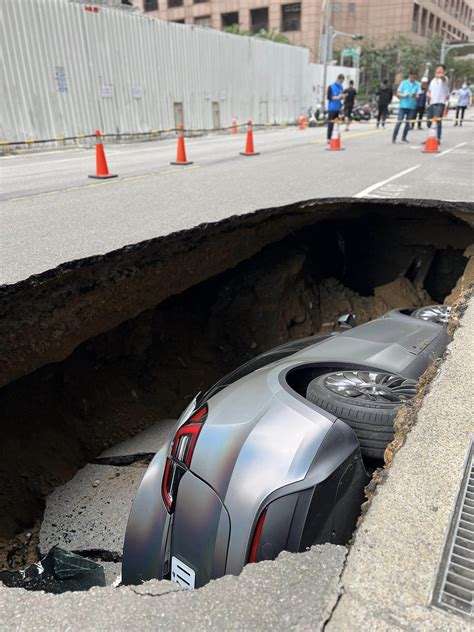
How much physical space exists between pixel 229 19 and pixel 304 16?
10457mm

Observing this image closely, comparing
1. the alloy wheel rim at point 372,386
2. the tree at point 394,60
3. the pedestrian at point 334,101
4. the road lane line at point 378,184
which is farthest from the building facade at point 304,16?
the alloy wheel rim at point 372,386

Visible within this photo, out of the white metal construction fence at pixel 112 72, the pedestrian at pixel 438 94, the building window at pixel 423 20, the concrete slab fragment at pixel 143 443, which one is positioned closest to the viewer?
the concrete slab fragment at pixel 143 443

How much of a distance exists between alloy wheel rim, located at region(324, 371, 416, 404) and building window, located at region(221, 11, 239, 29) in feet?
226

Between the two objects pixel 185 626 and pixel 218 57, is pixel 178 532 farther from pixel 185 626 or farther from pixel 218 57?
pixel 218 57

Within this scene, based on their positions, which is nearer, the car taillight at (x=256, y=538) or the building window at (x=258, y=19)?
the car taillight at (x=256, y=538)

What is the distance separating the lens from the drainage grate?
122 cm

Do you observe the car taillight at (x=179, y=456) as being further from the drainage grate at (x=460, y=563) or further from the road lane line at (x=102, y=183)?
the road lane line at (x=102, y=183)

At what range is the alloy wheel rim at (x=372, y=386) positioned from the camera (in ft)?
7.59

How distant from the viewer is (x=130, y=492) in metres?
3.68

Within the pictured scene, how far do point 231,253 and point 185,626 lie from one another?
14.6ft

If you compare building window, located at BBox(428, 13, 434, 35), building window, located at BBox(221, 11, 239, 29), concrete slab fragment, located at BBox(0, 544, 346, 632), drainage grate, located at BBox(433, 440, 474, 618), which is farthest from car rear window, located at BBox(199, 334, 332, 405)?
building window, located at BBox(428, 13, 434, 35)

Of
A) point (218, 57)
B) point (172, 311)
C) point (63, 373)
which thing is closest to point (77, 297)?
point (63, 373)

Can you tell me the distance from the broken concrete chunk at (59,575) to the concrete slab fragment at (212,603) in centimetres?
131

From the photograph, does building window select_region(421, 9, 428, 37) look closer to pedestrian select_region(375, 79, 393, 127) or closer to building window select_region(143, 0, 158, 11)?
building window select_region(143, 0, 158, 11)
